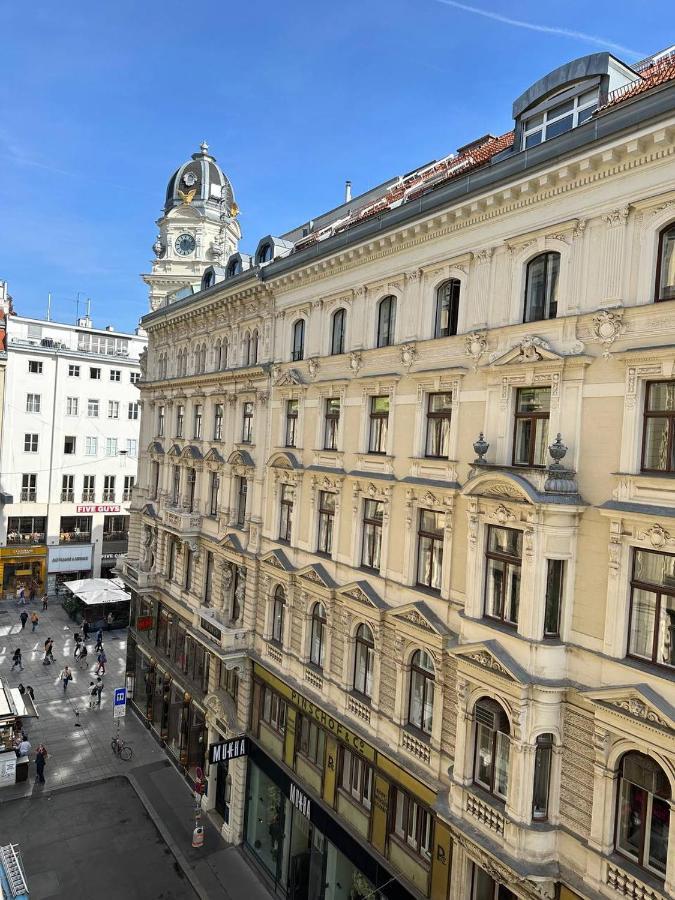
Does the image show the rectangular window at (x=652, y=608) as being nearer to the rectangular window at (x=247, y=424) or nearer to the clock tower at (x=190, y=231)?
the rectangular window at (x=247, y=424)

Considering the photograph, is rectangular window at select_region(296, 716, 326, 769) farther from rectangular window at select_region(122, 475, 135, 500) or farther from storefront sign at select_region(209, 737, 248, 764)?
rectangular window at select_region(122, 475, 135, 500)

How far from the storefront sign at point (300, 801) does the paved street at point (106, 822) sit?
3958 mm

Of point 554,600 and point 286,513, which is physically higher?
point 286,513

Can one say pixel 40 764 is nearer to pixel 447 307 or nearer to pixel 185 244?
pixel 447 307

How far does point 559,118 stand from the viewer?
49.2 feet

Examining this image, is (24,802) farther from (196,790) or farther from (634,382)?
(634,382)

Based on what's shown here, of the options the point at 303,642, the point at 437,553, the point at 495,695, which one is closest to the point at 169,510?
the point at 303,642

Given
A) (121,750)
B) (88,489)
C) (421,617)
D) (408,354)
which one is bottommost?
(121,750)

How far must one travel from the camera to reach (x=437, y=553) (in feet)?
52.5

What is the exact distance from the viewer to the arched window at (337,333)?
2045 centimetres

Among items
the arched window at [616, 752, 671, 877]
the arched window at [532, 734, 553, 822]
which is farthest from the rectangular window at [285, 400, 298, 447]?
the arched window at [616, 752, 671, 877]

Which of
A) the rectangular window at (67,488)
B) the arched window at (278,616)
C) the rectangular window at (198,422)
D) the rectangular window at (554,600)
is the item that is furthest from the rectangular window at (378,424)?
the rectangular window at (67,488)

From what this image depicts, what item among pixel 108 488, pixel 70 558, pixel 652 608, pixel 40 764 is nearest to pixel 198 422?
pixel 40 764

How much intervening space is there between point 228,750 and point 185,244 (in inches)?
1142
